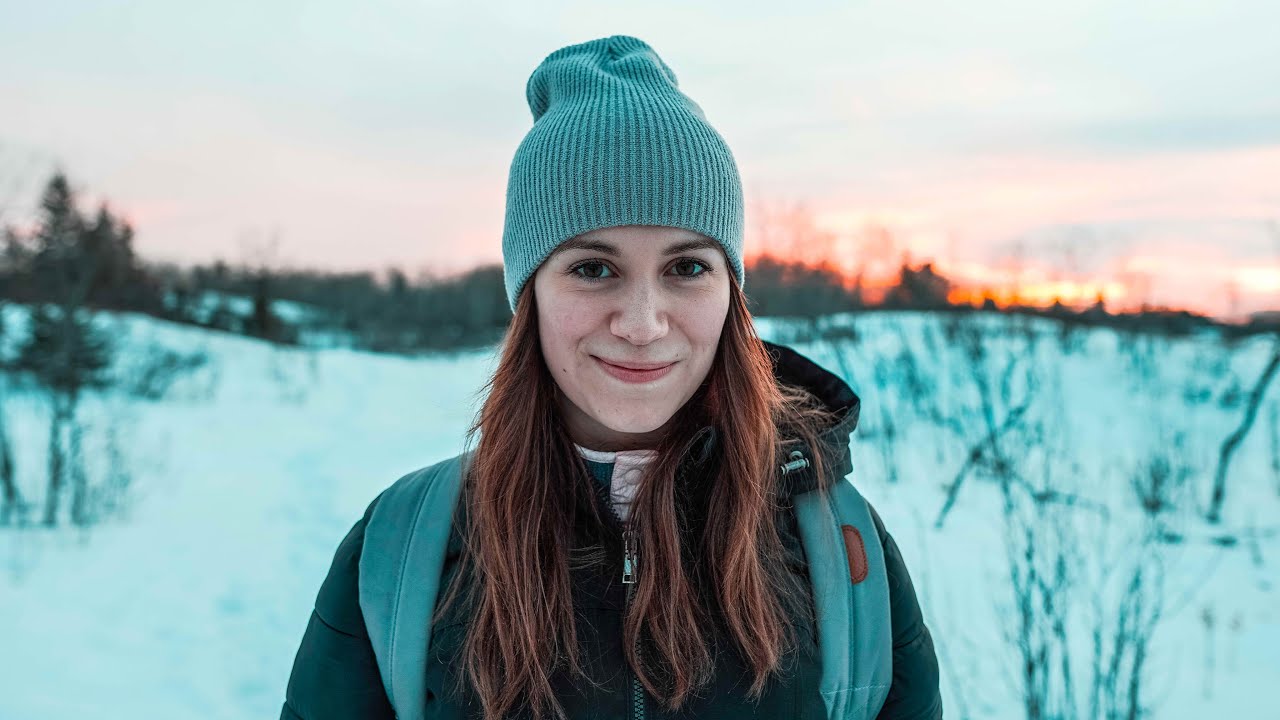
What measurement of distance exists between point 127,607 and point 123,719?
1.36m

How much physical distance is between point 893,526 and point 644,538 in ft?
14.4

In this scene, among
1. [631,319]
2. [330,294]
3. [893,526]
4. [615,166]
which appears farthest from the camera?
[330,294]

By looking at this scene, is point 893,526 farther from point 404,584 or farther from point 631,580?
point 404,584

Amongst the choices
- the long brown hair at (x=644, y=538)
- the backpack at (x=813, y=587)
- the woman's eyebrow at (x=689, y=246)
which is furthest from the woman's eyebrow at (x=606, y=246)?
the backpack at (x=813, y=587)

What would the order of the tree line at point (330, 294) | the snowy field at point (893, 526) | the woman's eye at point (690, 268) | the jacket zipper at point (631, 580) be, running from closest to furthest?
the jacket zipper at point (631, 580) < the woman's eye at point (690, 268) < the snowy field at point (893, 526) < the tree line at point (330, 294)

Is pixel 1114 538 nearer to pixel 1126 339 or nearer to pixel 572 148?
pixel 572 148

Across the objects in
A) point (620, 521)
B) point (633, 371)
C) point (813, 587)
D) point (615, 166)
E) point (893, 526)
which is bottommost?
point (893, 526)

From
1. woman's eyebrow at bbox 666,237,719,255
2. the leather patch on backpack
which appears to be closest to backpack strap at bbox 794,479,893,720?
the leather patch on backpack

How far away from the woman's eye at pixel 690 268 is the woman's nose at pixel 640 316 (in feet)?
0.35

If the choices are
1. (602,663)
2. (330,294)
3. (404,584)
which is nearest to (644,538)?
(602,663)

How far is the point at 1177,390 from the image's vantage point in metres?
9.23

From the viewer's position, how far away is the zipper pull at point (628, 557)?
4.75ft

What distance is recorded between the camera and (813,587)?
1.49 metres

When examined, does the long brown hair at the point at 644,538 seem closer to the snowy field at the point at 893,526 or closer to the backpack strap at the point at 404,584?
the backpack strap at the point at 404,584
